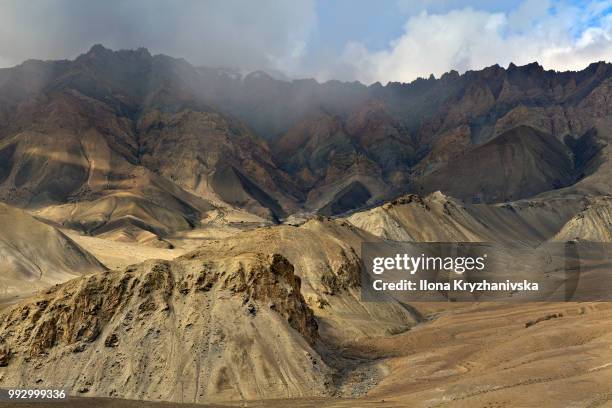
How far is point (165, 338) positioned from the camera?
46.5 meters

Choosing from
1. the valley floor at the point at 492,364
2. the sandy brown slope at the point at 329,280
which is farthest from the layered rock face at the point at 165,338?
the sandy brown slope at the point at 329,280

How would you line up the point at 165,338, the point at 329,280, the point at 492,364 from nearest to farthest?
the point at 165,338 < the point at 492,364 < the point at 329,280

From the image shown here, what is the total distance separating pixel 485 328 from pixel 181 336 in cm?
3698

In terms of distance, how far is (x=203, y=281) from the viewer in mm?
51500

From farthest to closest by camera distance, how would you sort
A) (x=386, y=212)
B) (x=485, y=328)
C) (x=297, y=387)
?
(x=386, y=212), (x=485, y=328), (x=297, y=387)

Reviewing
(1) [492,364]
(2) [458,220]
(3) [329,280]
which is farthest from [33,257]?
(2) [458,220]

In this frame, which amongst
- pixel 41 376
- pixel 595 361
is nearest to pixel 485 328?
pixel 595 361

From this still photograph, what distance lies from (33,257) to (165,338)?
6692 cm

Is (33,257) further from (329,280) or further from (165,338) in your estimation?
(165,338)

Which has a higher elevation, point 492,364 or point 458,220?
point 458,220

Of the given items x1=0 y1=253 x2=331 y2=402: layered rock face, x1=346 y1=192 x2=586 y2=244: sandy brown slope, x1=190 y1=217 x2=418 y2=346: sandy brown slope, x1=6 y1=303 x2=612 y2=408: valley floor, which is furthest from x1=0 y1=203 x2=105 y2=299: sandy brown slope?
x1=6 y1=303 x2=612 y2=408: valley floor

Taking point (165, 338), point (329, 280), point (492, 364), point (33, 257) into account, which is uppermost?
point (33, 257)

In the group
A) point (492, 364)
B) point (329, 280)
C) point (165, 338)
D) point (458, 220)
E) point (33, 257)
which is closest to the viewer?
point (165, 338)

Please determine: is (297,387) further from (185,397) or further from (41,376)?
(41,376)
